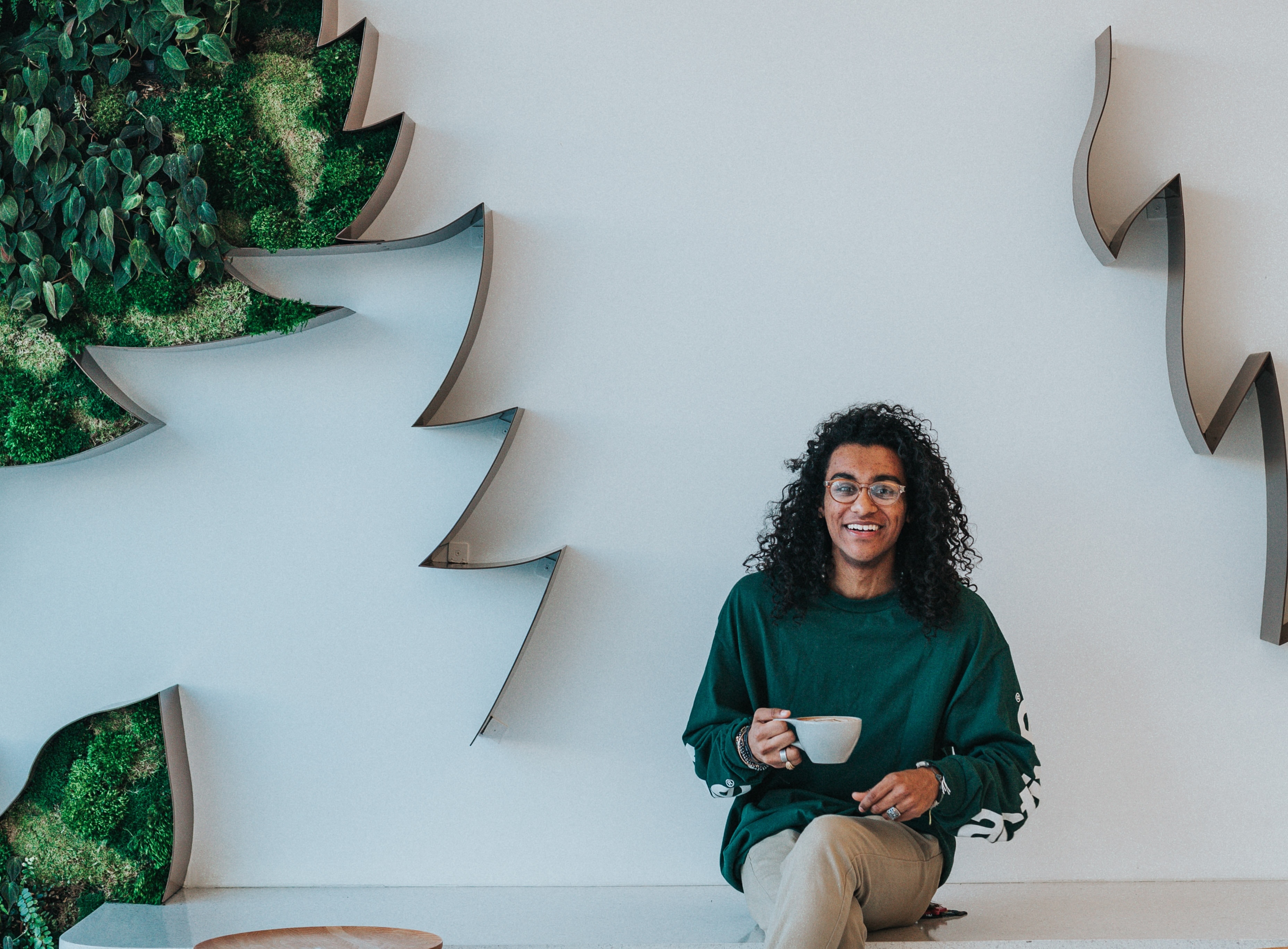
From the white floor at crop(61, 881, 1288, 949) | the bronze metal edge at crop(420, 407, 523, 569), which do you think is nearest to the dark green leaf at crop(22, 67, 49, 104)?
the bronze metal edge at crop(420, 407, 523, 569)

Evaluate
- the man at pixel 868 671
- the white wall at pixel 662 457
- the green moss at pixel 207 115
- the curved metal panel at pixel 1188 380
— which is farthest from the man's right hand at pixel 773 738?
the green moss at pixel 207 115

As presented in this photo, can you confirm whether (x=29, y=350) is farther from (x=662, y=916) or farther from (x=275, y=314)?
(x=662, y=916)

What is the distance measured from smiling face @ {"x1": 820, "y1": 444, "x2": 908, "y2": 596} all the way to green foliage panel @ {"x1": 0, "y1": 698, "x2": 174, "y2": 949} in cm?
112

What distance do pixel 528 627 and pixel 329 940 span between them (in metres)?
0.63

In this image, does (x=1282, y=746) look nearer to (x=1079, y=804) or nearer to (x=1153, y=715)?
(x=1153, y=715)

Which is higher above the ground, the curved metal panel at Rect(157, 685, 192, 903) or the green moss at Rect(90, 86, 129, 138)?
the green moss at Rect(90, 86, 129, 138)

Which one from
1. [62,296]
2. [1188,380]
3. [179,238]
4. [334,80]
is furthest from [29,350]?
[1188,380]

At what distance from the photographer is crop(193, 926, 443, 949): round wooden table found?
4.12ft

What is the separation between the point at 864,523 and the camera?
1.53 meters

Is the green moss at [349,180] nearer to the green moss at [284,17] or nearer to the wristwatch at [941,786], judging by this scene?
the green moss at [284,17]

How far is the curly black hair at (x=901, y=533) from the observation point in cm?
155

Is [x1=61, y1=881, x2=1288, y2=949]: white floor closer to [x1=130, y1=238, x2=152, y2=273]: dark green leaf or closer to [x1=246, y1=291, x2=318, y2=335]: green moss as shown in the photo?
[x1=246, y1=291, x2=318, y2=335]: green moss

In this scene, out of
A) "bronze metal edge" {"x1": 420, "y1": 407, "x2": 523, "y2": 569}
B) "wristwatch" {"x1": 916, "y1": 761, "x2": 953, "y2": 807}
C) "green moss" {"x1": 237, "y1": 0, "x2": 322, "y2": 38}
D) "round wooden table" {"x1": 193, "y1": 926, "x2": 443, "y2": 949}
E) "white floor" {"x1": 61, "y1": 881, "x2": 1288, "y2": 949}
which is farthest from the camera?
"green moss" {"x1": 237, "y1": 0, "x2": 322, "y2": 38}

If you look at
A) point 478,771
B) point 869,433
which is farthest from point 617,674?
point 869,433
